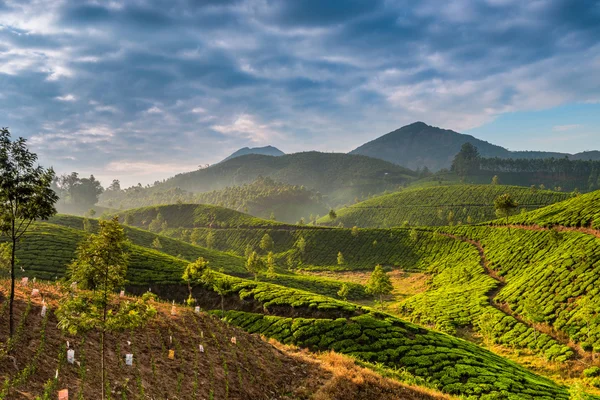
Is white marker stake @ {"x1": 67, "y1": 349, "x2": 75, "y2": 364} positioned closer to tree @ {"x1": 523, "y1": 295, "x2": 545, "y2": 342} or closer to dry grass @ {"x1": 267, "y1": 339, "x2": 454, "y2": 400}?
dry grass @ {"x1": 267, "y1": 339, "x2": 454, "y2": 400}

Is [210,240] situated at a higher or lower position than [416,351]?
lower

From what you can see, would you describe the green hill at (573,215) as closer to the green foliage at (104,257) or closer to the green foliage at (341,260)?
the green foliage at (341,260)

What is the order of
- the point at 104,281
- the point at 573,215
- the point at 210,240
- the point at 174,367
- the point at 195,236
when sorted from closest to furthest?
the point at 104,281, the point at 174,367, the point at 573,215, the point at 210,240, the point at 195,236

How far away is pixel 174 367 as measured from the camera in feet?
70.3

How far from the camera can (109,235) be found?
16.7 m

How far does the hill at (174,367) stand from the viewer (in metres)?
16.9

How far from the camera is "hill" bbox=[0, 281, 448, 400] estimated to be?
55.4ft

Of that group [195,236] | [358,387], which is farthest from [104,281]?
[195,236]

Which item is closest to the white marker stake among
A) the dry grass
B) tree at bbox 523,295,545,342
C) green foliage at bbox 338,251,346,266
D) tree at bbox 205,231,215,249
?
the dry grass

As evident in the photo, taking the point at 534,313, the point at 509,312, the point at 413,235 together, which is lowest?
the point at 509,312

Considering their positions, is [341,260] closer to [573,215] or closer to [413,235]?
[413,235]

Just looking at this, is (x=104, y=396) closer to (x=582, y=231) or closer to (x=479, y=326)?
(x=479, y=326)

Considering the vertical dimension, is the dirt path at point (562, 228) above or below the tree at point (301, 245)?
above

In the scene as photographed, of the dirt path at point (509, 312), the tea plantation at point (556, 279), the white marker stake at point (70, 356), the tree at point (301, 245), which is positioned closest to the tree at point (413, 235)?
the dirt path at point (509, 312)
